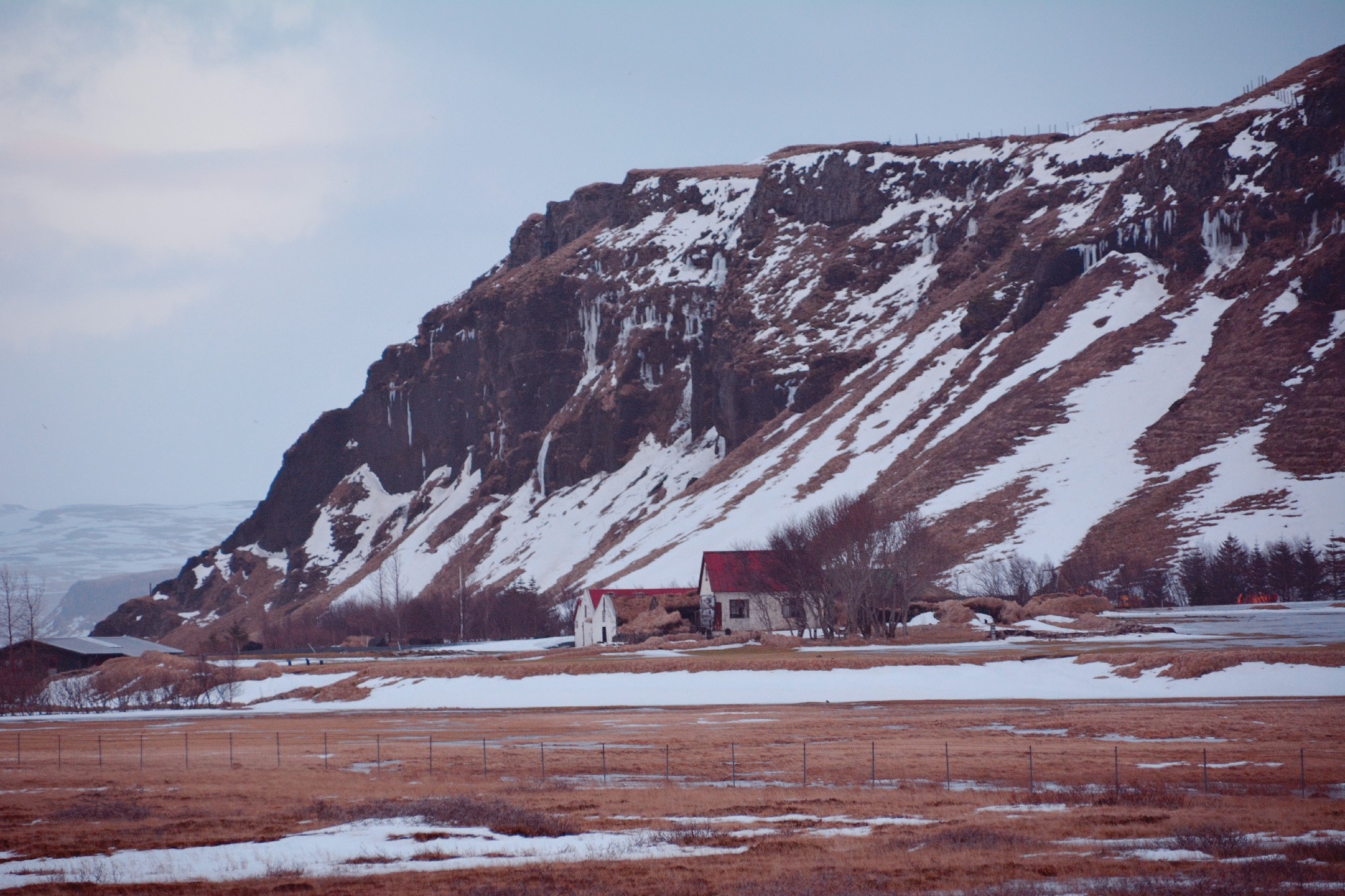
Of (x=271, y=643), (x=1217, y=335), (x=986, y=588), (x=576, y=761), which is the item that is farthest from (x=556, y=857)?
(x=271, y=643)

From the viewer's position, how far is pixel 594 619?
91.0 metres

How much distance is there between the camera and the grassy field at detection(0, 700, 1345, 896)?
17.6 meters

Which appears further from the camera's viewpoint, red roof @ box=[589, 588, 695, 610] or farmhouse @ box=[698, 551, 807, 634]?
red roof @ box=[589, 588, 695, 610]

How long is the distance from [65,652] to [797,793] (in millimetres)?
88181

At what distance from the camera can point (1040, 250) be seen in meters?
170

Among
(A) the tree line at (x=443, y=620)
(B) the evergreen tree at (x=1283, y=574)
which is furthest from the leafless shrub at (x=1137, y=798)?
(A) the tree line at (x=443, y=620)

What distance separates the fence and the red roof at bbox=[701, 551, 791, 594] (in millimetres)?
43131

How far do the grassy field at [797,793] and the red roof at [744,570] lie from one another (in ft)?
120

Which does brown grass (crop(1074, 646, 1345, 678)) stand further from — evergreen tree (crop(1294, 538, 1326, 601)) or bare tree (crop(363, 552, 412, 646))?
bare tree (crop(363, 552, 412, 646))

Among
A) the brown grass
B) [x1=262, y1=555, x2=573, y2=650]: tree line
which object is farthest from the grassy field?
[x1=262, y1=555, x2=573, y2=650]: tree line

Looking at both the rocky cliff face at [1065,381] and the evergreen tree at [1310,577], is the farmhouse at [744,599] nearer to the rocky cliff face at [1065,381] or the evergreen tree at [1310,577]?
the rocky cliff face at [1065,381]

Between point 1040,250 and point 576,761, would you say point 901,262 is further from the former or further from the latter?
point 576,761

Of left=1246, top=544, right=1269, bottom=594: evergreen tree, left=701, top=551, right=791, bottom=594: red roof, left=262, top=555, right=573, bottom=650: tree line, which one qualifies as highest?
left=701, top=551, right=791, bottom=594: red roof

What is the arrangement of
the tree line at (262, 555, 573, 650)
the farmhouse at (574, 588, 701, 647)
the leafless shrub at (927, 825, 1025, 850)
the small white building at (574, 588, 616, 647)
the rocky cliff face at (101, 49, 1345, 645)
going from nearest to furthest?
the leafless shrub at (927, 825, 1025, 850), the farmhouse at (574, 588, 701, 647), the small white building at (574, 588, 616, 647), the rocky cliff face at (101, 49, 1345, 645), the tree line at (262, 555, 573, 650)
